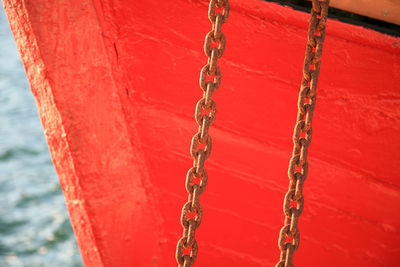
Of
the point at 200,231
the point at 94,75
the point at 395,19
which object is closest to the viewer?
the point at 395,19

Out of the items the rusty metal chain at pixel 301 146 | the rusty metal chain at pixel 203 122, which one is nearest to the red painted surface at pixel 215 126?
the rusty metal chain at pixel 301 146

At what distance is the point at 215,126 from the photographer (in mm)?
1792

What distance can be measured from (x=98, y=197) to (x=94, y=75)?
560mm

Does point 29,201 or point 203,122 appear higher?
point 203,122

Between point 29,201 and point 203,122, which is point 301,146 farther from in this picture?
point 29,201

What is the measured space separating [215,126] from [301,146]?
2.12 feet

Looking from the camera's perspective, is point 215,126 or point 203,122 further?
point 215,126

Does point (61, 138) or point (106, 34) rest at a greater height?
point (106, 34)

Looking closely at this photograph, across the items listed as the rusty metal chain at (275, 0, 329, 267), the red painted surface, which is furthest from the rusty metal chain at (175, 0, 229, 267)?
the red painted surface

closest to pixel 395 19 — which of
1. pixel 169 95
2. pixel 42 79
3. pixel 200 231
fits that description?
pixel 169 95

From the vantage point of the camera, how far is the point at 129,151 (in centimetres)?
186

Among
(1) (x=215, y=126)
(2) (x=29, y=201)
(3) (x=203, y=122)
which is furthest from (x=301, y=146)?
(2) (x=29, y=201)

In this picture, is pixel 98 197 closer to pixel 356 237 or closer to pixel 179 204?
pixel 179 204

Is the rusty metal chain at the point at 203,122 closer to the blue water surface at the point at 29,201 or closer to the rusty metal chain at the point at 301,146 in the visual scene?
the rusty metal chain at the point at 301,146
